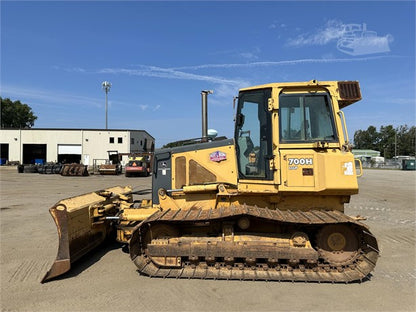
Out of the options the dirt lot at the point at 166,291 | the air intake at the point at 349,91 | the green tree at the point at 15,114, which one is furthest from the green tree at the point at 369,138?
the air intake at the point at 349,91

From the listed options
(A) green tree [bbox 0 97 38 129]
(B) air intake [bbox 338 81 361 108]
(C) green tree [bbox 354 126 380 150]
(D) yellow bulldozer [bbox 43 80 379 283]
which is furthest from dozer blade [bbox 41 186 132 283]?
(C) green tree [bbox 354 126 380 150]

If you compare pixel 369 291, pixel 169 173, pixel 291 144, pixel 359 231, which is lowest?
pixel 369 291

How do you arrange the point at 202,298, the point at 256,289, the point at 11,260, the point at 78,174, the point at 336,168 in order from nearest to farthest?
the point at 202,298, the point at 256,289, the point at 336,168, the point at 11,260, the point at 78,174

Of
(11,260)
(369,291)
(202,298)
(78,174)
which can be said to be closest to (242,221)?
(202,298)

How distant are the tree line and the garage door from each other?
265ft

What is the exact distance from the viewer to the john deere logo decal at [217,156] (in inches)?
198

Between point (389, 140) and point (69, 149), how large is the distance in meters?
100.0

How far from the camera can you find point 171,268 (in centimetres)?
449

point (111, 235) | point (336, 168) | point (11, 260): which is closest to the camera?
point (336, 168)

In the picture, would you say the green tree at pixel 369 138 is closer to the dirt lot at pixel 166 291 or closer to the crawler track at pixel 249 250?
the dirt lot at pixel 166 291

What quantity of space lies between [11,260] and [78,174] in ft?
87.6

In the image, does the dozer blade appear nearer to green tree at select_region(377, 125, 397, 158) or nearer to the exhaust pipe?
the exhaust pipe

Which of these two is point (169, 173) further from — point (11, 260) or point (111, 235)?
point (11, 260)

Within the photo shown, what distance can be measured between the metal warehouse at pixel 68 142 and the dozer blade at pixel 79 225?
42753 mm
